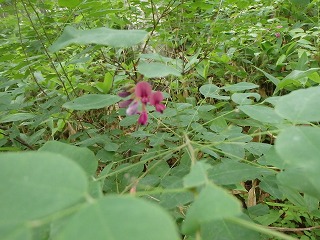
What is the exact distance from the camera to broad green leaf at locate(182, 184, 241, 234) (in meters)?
0.39

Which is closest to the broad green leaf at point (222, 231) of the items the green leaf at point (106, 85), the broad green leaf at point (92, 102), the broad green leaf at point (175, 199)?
the broad green leaf at point (175, 199)

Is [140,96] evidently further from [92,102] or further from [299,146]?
[299,146]

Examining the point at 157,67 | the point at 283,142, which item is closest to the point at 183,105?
the point at 157,67

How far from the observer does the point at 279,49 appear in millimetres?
2707

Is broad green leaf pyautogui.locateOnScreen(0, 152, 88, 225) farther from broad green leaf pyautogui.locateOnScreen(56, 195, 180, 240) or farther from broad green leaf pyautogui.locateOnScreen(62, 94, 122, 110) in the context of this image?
broad green leaf pyautogui.locateOnScreen(62, 94, 122, 110)

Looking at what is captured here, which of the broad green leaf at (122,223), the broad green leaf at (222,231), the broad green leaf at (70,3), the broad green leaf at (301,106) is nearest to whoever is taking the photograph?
the broad green leaf at (122,223)

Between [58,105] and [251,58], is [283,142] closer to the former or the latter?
[58,105]

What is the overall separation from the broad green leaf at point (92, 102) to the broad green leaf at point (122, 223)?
475 millimetres

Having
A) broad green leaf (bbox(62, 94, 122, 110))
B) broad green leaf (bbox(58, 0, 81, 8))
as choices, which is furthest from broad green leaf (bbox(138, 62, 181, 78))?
broad green leaf (bbox(58, 0, 81, 8))

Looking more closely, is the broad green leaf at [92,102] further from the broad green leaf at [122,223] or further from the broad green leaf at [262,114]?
the broad green leaf at [122,223]

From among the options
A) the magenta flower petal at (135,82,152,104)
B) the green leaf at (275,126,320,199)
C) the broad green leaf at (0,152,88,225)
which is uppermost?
the broad green leaf at (0,152,88,225)

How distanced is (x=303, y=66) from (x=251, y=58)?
3.59 ft

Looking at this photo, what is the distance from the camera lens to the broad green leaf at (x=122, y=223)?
13.4 inches

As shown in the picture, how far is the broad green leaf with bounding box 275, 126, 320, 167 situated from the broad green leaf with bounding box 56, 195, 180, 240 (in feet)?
0.73
